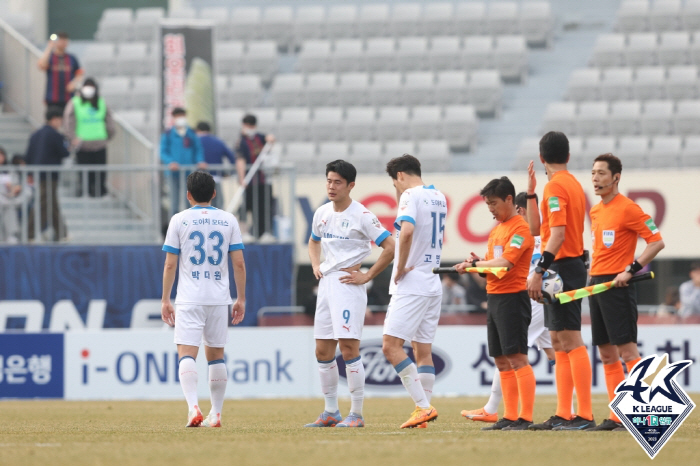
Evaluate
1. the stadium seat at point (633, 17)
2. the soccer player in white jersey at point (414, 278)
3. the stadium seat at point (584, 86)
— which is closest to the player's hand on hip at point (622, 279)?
the soccer player in white jersey at point (414, 278)

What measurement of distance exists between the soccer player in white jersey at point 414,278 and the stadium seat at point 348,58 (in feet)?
55.9

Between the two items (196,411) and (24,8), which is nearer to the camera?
(196,411)

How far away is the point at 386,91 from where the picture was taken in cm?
2411

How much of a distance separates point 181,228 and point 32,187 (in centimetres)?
858

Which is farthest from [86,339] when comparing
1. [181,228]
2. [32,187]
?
[181,228]

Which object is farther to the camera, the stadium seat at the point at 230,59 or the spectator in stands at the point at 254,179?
the stadium seat at the point at 230,59

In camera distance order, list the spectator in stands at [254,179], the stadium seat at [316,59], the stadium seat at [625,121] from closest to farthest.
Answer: the spectator in stands at [254,179] < the stadium seat at [625,121] < the stadium seat at [316,59]

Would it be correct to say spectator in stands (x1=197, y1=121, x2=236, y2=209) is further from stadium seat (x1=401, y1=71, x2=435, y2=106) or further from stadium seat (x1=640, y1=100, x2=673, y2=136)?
stadium seat (x1=640, y1=100, x2=673, y2=136)

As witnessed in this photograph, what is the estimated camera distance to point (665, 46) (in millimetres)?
23906

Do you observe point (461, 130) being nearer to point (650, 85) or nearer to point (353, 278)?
point (650, 85)

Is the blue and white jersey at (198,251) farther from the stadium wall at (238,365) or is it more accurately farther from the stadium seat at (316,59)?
the stadium seat at (316,59)

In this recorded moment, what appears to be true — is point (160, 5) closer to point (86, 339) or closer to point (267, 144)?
point (267, 144)

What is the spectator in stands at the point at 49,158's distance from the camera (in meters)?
16.3

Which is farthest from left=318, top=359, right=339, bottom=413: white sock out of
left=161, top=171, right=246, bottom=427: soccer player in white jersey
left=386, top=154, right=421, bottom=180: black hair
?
left=386, top=154, right=421, bottom=180: black hair
